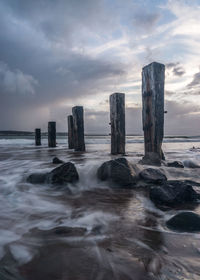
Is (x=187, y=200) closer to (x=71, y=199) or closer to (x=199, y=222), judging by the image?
(x=199, y=222)

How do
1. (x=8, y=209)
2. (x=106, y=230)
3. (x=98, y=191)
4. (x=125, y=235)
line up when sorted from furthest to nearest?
(x=98, y=191) → (x=8, y=209) → (x=106, y=230) → (x=125, y=235)

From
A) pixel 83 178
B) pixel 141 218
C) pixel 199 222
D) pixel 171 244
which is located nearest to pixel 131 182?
pixel 83 178

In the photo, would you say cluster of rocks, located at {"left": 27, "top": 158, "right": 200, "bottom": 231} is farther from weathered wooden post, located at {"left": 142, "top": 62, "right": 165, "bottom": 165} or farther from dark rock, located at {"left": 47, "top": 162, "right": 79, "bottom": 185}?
weathered wooden post, located at {"left": 142, "top": 62, "right": 165, "bottom": 165}

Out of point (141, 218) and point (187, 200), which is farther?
point (187, 200)

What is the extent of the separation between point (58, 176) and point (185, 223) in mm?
2105

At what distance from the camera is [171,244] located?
138cm

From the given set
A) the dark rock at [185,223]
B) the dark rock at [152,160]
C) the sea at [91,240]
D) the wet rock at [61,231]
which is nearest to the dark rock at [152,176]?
the sea at [91,240]

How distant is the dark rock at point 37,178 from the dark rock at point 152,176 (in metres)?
1.63

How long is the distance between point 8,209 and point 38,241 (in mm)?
881

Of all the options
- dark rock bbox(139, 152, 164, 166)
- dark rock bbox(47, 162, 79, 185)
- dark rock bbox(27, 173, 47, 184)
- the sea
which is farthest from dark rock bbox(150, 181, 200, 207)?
dark rock bbox(27, 173, 47, 184)

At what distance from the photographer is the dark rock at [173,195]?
2.24 m

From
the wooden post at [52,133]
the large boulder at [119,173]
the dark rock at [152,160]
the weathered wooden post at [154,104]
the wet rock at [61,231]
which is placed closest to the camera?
the wet rock at [61,231]

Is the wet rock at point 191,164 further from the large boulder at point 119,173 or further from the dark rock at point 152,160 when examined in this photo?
the large boulder at point 119,173

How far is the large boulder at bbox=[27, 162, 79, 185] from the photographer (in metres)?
3.20
